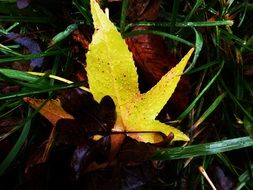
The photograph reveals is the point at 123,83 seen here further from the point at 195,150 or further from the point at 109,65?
the point at 195,150

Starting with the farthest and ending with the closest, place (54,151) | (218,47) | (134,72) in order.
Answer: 1. (218,47)
2. (54,151)
3. (134,72)

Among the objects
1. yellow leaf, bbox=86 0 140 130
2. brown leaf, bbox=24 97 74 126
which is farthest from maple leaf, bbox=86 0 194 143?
brown leaf, bbox=24 97 74 126

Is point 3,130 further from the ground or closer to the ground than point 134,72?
closer to the ground

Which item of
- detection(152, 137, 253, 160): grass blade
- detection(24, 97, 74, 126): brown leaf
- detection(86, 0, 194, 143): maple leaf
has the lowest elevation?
detection(152, 137, 253, 160): grass blade

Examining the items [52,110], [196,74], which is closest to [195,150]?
[196,74]

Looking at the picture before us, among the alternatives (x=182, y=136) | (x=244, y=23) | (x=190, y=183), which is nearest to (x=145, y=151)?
(x=182, y=136)

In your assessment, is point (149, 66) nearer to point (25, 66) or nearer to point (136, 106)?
point (136, 106)

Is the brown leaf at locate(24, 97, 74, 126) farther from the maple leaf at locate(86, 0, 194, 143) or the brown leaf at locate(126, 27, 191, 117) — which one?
the brown leaf at locate(126, 27, 191, 117)
